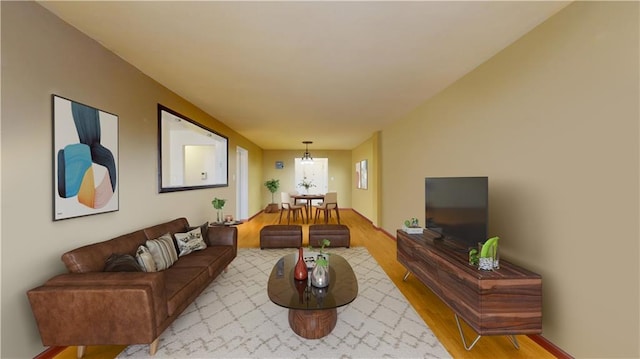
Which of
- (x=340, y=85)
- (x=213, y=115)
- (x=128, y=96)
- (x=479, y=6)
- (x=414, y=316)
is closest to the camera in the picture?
(x=479, y=6)

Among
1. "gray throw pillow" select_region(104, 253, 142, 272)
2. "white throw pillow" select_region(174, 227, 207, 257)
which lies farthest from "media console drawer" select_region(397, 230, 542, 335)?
"white throw pillow" select_region(174, 227, 207, 257)

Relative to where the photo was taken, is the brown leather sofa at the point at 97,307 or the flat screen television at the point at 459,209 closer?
the brown leather sofa at the point at 97,307

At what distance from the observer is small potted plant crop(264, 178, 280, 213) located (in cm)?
979

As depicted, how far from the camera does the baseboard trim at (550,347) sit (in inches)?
75.3

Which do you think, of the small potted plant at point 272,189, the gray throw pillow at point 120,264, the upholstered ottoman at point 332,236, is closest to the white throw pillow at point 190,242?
the gray throw pillow at point 120,264

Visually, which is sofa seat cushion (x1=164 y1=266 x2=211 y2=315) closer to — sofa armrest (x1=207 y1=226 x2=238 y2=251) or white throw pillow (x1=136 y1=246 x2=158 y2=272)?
white throw pillow (x1=136 y1=246 x2=158 y2=272)

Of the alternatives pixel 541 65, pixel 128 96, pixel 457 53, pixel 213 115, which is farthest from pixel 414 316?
pixel 213 115

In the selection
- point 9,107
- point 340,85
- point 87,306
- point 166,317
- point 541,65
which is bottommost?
point 166,317

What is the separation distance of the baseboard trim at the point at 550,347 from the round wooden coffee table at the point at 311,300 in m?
1.49

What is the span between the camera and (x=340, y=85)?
11.1 feet

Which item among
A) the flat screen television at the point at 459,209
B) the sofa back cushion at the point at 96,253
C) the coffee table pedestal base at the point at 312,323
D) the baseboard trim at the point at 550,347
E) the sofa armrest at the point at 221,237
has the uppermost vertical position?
the flat screen television at the point at 459,209

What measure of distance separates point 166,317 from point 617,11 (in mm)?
3663

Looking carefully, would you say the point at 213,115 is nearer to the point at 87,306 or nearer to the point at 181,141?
the point at 181,141

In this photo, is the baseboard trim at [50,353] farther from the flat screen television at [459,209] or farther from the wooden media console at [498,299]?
the flat screen television at [459,209]
